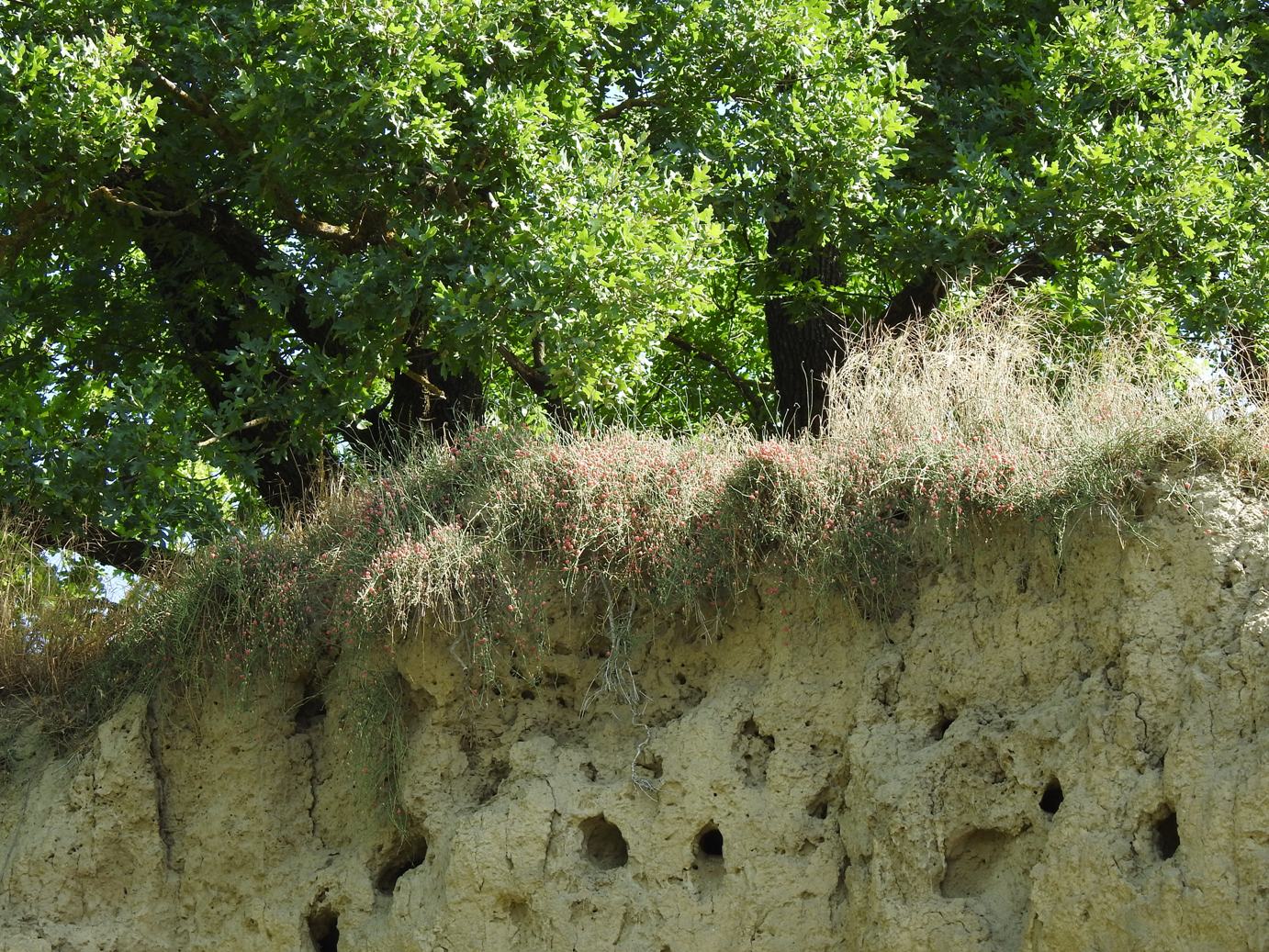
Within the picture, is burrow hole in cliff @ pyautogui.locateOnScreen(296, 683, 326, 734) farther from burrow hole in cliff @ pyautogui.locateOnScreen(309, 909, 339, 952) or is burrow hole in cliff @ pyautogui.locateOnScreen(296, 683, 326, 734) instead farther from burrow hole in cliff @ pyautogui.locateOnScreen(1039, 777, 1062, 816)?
burrow hole in cliff @ pyautogui.locateOnScreen(1039, 777, 1062, 816)

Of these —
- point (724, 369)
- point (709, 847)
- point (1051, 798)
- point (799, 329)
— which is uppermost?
point (724, 369)

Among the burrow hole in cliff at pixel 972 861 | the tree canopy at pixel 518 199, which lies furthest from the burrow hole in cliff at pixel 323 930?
the burrow hole in cliff at pixel 972 861

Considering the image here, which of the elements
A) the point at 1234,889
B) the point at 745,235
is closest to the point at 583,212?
the point at 745,235

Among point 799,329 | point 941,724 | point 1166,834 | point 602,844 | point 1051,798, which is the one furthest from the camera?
point 799,329

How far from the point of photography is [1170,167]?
436 inches

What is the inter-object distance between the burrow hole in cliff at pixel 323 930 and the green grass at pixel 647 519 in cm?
73

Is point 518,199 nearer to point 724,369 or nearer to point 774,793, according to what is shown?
point 774,793

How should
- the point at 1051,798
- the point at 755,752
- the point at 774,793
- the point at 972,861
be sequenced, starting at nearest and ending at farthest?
the point at 1051,798 < the point at 972,861 < the point at 774,793 < the point at 755,752

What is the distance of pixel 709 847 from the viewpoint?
8.36 meters

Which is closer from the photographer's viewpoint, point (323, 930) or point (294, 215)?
point (323, 930)

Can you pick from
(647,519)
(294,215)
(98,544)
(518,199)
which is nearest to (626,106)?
(518,199)

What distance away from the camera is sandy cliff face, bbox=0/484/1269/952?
704 centimetres

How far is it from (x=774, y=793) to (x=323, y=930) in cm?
275

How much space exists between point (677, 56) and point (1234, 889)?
22.7 feet
